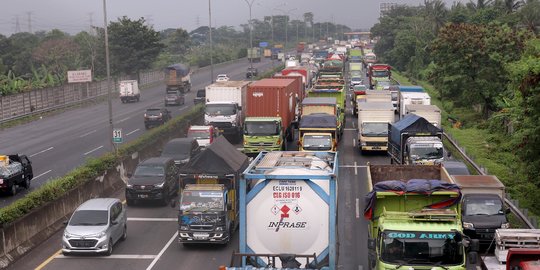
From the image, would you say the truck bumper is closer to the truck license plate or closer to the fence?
the truck license plate

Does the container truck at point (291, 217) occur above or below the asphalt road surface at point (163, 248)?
above

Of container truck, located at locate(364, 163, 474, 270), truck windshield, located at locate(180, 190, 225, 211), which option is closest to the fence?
truck windshield, located at locate(180, 190, 225, 211)

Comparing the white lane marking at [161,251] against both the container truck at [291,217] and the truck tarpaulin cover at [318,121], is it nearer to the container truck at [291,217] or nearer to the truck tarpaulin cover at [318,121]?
the container truck at [291,217]

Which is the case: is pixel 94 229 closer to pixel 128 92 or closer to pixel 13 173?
pixel 13 173

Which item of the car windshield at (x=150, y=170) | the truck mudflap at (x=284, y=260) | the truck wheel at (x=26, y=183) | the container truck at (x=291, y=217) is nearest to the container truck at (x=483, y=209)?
the container truck at (x=291, y=217)

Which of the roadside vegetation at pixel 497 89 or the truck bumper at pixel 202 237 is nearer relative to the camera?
the truck bumper at pixel 202 237

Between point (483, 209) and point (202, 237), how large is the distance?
A: 9769mm

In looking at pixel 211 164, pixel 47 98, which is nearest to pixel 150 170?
pixel 211 164

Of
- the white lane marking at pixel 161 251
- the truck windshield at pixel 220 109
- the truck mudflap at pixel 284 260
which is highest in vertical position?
the truck windshield at pixel 220 109

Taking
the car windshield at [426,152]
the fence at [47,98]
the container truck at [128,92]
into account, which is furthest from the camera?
the container truck at [128,92]

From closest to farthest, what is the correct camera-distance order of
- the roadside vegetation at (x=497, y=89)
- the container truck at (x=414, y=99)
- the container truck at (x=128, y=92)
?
the roadside vegetation at (x=497, y=89), the container truck at (x=414, y=99), the container truck at (x=128, y=92)

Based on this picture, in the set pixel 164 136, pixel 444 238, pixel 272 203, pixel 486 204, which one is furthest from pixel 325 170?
pixel 164 136

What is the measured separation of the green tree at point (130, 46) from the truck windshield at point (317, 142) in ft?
197

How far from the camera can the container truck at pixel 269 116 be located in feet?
135
